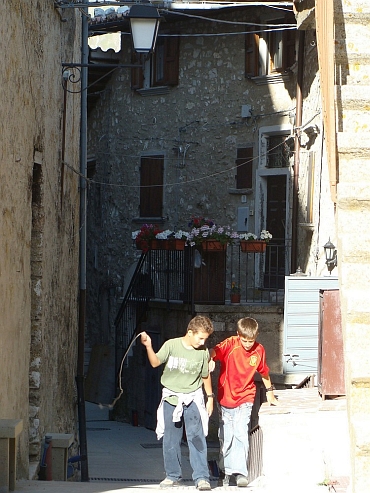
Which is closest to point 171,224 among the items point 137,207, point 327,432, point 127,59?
point 137,207

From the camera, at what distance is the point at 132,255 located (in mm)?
21344

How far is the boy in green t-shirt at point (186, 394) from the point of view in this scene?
7.15 meters

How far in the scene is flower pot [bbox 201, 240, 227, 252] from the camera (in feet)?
50.1

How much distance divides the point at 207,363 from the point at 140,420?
1116 cm

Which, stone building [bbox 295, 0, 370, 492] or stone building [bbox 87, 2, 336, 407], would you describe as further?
stone building [bbox 87, 2, 336, 407]

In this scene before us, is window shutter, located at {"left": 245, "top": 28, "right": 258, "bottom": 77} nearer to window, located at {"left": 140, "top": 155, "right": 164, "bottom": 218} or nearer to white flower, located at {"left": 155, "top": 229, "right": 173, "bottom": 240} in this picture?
window, located at {"left": 140, "top": 155, "right": 164, "bottom": 218}

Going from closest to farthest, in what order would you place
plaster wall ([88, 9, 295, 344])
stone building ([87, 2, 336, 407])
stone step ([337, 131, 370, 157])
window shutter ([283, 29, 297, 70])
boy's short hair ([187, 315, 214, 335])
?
stone step ([337, 131, 370, 157]) → boy's short hair ([187, 315, 214, 335]) → stone building ([87, 2, 336, 407]) → window shutter ([283, 29, 297, 70]) → plaster wall ([88, 9, 295, 344])

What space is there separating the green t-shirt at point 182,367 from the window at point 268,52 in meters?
11.1

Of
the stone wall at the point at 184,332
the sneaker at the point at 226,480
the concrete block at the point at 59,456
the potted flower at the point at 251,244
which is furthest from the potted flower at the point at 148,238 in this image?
the sneaker at the point at 226,480

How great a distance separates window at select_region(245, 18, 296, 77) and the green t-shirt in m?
11.1

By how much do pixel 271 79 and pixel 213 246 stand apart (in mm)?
4355

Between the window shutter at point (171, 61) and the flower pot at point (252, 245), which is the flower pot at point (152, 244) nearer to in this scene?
the flower pot at point (252, 245)

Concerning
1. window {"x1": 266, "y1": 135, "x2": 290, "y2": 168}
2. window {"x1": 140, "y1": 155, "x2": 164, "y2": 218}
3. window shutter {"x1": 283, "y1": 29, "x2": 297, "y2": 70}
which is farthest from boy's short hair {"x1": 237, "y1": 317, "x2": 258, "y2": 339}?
window {"x1": 140, "y1": 155, "x2": 164, "y2": 218}

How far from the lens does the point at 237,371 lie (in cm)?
788
